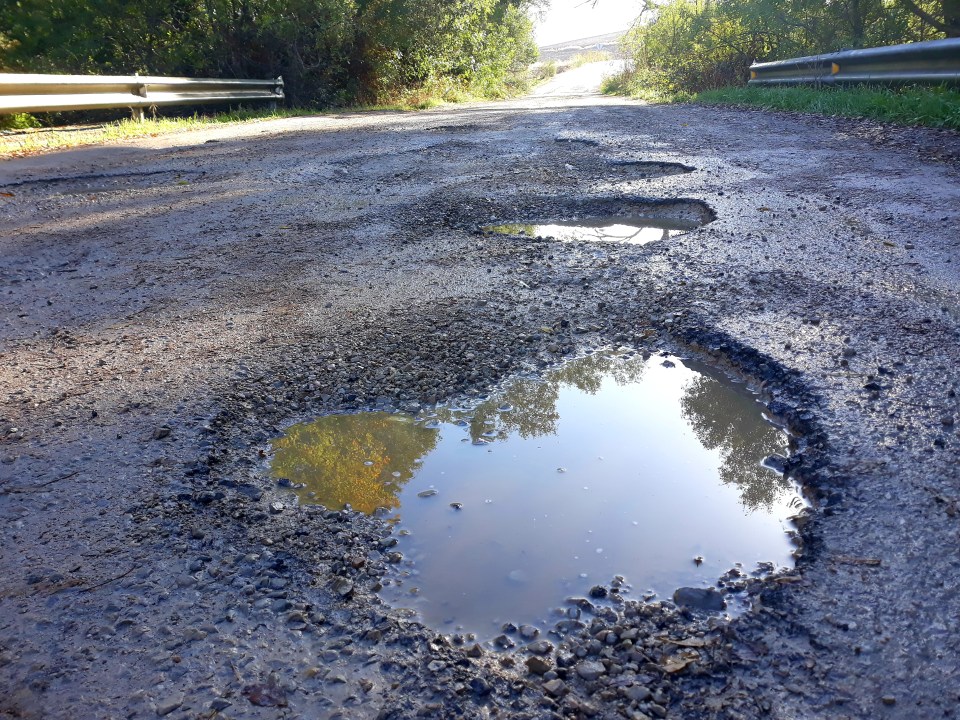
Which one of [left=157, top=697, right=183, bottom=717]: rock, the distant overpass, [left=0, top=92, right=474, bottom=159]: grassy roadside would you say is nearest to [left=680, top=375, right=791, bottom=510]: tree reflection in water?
[left=157, top=697, right=183, bottom=717]: rock

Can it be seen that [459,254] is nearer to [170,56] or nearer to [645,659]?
[645,659]

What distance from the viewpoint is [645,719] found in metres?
1.37

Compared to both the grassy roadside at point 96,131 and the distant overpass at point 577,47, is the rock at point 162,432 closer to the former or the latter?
the grassy roadside at point 96,131

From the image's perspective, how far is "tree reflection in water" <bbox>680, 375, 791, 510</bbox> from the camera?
216 cm

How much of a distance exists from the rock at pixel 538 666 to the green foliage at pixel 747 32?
13.0 metres

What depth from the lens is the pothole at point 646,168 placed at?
19.5ft

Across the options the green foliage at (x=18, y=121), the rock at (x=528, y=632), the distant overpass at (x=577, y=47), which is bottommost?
the rock at (x=528, y=632)

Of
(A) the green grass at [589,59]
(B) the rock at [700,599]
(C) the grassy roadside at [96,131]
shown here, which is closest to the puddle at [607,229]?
(B) the rock at [700,599]

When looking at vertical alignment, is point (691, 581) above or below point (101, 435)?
below

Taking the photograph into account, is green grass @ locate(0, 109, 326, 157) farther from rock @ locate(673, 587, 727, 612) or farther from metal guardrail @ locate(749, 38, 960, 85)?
metal guardrail @ locate(749, 38, 960, 85)

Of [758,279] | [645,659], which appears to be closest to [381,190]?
[758,279]

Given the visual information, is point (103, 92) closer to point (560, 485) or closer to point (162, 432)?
point (162, 432)

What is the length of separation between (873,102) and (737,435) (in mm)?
7730

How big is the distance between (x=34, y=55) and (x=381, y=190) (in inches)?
487
